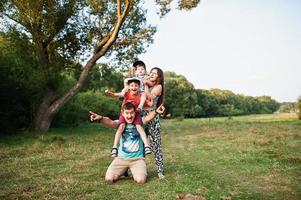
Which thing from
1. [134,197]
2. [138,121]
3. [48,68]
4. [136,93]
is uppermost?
[48,68]

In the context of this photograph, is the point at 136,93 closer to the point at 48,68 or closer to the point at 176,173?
the point at 176,173

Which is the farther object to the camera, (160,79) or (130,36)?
(130,36)

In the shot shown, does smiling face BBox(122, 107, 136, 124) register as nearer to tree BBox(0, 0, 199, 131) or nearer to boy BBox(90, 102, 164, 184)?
boy BBox(90, 102, 164, 184)

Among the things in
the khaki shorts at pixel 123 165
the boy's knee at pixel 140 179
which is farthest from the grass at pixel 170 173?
the khaki shorts at pixel 123 165

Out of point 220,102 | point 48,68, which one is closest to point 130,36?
point 48,68

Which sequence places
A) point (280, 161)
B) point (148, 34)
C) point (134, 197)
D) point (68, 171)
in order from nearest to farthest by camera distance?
point (134, 197)
point (68, 171)
point (280, 161)
point (148, 34)

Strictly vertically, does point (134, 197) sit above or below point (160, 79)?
below

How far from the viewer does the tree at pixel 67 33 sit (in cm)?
2196

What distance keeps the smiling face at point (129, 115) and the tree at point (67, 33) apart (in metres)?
14.4

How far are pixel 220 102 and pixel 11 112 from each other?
71955 millimetres

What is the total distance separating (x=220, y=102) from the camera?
289 feet

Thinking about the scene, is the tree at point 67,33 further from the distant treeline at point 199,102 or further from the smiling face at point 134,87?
the distant treeline at point 199,102

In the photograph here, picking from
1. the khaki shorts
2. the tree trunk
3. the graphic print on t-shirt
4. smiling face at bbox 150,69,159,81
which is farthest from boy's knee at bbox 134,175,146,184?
the tree trunk

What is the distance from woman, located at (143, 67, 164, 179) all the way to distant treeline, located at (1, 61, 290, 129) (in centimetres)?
1311
